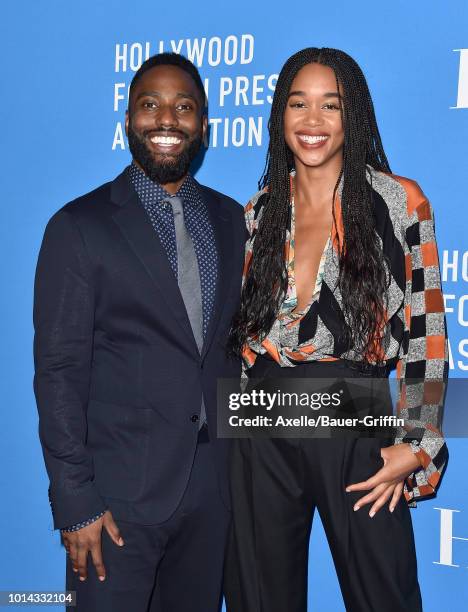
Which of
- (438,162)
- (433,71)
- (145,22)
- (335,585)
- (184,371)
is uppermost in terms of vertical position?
(145,22)

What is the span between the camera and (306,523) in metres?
2.30

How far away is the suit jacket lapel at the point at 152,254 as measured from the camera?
2.17 m

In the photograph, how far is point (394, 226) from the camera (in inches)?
87.3

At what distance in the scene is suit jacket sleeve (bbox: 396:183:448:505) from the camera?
2176mm

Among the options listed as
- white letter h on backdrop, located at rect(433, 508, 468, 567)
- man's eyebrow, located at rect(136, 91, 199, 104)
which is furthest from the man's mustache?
white letter h on backdrop, located at rect(433, 508, 468, 567)

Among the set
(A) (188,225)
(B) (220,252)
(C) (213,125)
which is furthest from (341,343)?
(C) (213,125)

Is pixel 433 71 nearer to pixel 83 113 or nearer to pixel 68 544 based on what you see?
pixel 83 113

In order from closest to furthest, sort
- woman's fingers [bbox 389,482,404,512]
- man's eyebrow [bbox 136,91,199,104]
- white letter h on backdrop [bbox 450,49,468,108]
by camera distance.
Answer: woman's fingers [bbox 389,482,404,512]
man's eyebrow [bbox 136,91,199,104]
white letter h on backdrop [bbox 450,49,468,108]

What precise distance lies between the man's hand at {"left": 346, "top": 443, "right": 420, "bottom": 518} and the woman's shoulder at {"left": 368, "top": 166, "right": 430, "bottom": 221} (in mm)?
601

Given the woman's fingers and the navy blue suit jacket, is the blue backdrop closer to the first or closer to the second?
the woman's fingers

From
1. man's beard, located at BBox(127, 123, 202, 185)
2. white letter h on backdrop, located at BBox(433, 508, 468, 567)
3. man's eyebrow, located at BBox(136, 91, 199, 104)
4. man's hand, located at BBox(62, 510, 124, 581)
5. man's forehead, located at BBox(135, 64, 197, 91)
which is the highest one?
man's forehead, located at BBox(135, 64, 197, 91)

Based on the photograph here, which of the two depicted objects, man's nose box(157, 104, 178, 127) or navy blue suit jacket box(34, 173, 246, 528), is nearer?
navy blue suit jacket box(34, 173, 246, 528)

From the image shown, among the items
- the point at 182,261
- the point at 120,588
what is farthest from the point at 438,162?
the point at 120,588

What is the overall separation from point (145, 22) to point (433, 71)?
3.43ft
